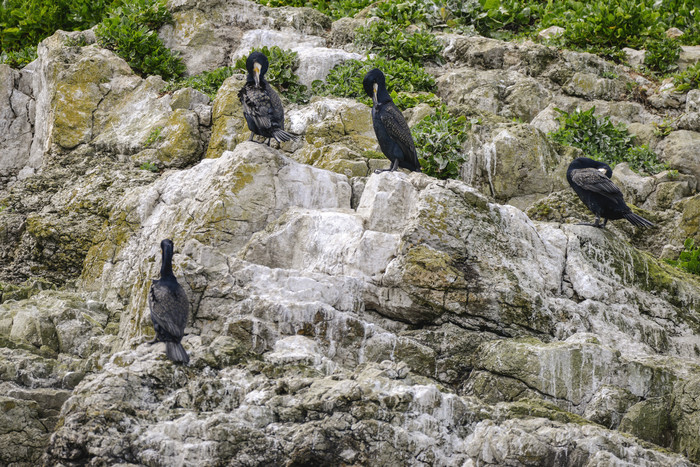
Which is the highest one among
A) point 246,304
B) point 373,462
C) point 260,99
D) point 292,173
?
point 260,99

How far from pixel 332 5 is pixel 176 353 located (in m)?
15.1

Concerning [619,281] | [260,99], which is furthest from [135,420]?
[619,281]

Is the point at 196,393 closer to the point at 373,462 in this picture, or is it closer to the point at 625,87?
the point at 373,462

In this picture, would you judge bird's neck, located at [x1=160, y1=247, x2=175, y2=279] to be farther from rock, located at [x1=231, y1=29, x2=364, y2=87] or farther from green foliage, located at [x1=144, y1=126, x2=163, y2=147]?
rock, located at [x1=231, y1=29, x2=364, y2=87]

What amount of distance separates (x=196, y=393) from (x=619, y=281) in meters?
5.66

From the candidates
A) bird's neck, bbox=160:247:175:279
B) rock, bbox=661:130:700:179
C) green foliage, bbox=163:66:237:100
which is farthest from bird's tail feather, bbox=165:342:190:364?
rock, bbox=661:130:700:179

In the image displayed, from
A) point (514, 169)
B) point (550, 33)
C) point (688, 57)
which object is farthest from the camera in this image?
point (550, 33)

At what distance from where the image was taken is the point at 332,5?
20.6 m

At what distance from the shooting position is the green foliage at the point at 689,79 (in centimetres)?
1603

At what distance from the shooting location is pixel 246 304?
27.6ft

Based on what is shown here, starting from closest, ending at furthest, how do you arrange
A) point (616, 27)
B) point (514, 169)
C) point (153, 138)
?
point (514, 169)
point (153, 138)
point (616, 27)

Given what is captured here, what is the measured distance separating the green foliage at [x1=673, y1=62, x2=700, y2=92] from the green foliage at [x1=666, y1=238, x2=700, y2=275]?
5306 mm

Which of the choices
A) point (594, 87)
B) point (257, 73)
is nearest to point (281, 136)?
point (257, 73)

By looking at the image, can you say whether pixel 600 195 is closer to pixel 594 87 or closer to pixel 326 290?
pixel 326 290
